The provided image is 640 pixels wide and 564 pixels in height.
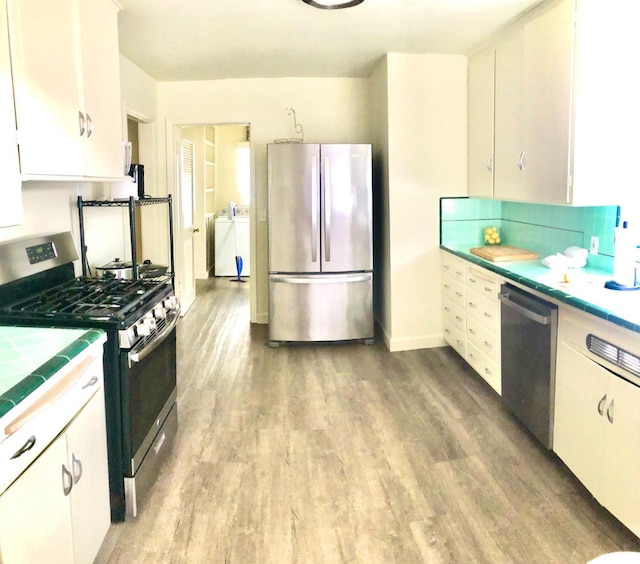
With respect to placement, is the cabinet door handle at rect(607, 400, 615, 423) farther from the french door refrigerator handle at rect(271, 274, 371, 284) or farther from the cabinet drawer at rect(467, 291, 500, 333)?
the french door refrigerator handle at rect(271, 274, 371, 284)

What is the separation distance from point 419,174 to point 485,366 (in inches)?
65.6

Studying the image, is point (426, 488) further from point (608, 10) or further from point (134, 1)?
point (134, 1)

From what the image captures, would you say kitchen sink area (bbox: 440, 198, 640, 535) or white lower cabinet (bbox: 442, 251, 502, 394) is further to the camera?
white lower cabinet (bbox: 442, 251, 502, 394)

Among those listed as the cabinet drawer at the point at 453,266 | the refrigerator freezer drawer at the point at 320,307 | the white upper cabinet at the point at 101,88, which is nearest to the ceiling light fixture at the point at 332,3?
the white upper cabinet at the point at 101,88

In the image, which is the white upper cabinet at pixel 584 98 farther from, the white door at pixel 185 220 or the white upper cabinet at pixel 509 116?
the white door at pixel 185 220

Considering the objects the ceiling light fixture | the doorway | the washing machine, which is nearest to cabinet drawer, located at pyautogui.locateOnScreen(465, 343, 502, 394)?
the ceiling light fixture

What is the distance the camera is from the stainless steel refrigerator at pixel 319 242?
4352mm

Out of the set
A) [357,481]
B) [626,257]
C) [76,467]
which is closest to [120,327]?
[76,467]

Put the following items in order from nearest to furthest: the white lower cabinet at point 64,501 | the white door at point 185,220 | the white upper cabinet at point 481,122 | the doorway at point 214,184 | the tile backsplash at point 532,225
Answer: the white lower cabinet at point 64,501
the tile backsplash at point 532,225
the white upper cabinet at point 481,122
the white door at point 185,220
the doorway at point 214,184

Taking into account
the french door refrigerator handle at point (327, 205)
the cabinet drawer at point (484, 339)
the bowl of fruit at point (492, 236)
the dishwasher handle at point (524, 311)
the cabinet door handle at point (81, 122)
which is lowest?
the cabinet drawer at point (484, 339)

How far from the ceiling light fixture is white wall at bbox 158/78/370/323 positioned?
2099 mm

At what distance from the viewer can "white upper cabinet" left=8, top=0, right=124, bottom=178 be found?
1.88 m

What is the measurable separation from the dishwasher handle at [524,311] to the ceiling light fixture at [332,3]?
5.88 feet

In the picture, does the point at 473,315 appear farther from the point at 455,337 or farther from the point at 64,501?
the point at 64,501
